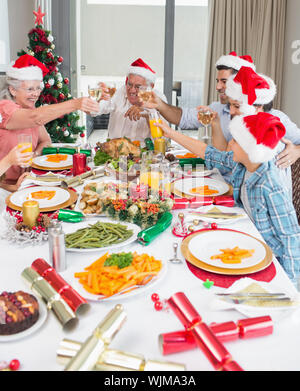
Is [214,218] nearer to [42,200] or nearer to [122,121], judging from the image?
[42,200]

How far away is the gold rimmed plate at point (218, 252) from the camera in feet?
3.69

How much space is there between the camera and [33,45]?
13.4 ft

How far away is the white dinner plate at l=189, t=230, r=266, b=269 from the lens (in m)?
1.16

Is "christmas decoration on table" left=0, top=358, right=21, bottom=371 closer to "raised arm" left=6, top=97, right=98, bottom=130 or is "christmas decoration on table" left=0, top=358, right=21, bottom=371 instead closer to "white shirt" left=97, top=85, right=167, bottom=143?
"raised arm" left=6, top=97, right=98, bottom=130

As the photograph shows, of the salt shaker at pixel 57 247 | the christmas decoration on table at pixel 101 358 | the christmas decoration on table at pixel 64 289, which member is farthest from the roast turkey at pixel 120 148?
the christmas decoration on table at pixel 101 358

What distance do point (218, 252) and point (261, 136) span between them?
0.57 metres

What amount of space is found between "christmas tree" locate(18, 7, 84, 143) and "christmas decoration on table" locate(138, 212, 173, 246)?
10.00 feet

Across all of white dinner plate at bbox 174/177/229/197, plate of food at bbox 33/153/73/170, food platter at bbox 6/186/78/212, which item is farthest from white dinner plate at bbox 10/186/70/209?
white dinner plate at bbox 174/177/229/197

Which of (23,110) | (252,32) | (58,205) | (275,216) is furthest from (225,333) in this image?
(252,32)

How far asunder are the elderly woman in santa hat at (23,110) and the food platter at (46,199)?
0.50m

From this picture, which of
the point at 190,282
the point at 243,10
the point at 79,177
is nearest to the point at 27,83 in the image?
the point at 79,177

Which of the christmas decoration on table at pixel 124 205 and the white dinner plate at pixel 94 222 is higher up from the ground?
the christmas decoration on table at pixel 124 205

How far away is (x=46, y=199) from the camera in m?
1.67

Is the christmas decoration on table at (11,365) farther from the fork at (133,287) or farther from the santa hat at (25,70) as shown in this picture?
the santa hat at (25,70)
